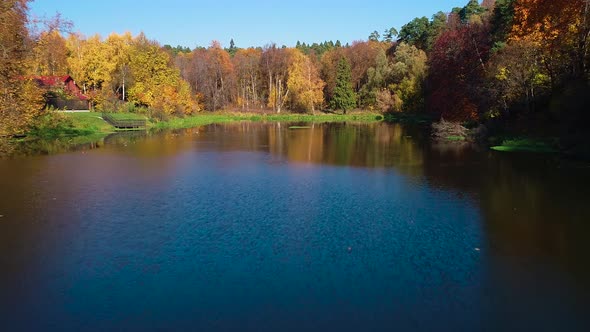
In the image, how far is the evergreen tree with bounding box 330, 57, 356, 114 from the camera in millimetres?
79062

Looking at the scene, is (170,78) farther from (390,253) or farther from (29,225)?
(390,253)

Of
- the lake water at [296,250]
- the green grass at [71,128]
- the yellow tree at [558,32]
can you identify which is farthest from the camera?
the green grass at [71,128]

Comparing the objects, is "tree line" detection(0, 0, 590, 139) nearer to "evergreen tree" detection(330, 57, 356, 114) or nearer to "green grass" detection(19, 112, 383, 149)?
"evergreen tree" detection(330, 57, 356, 114)

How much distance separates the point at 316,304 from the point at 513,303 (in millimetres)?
3739

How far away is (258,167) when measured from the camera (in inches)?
985

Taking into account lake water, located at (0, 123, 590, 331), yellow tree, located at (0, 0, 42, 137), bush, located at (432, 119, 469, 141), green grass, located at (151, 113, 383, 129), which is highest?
yellow tree, located at (0, 0, 42, 137)

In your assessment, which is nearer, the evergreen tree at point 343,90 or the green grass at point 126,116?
the green grass at point 126,116

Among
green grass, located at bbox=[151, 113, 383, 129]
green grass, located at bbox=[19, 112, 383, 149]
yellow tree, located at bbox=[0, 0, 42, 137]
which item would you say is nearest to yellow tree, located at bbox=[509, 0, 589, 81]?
yellow tree, located at bbox=[0, 0, 42, 137]

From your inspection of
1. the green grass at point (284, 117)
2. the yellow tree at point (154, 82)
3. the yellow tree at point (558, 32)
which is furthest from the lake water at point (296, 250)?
the green grass at point (284, 117)

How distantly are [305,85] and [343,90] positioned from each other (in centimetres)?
647

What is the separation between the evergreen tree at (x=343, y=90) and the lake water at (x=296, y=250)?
57140mm

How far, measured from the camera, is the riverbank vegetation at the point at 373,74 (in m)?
25.8

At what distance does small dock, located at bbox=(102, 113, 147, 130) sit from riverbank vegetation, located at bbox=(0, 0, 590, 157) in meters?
3.54

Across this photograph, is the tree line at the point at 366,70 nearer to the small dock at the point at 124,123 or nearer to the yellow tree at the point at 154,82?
the yellow tree at the point at 154,82
